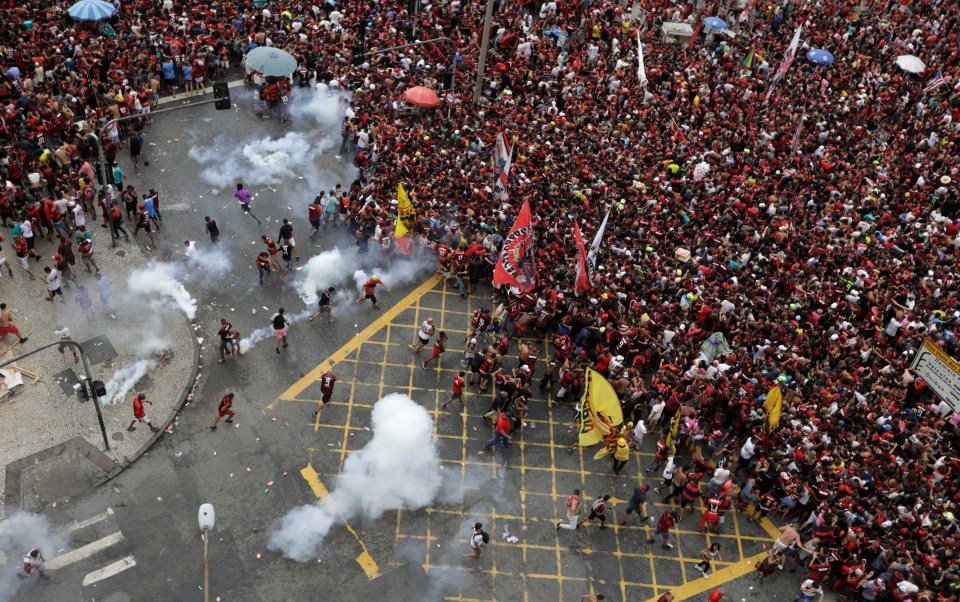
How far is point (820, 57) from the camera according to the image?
126 ft

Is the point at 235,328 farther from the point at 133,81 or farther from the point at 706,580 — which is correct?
the point at 706,580

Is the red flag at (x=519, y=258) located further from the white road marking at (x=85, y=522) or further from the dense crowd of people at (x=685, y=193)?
the white road marking at (x=85, y=522)

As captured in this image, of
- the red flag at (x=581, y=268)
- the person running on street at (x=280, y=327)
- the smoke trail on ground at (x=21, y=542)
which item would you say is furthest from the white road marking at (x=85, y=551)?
the red flag at (x=581, y=268)

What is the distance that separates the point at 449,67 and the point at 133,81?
12110mm

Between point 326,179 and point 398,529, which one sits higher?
point 326,179

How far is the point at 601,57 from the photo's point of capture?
3891cm

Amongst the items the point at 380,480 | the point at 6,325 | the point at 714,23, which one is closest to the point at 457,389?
the point at 380,480

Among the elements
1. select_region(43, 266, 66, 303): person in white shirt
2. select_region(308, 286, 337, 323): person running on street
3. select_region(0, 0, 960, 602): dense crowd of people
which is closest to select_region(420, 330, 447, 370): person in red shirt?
select_region(0, 0, 960, 602): dense crowd of people

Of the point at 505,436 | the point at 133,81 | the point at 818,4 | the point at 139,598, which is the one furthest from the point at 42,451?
the point at 818,4

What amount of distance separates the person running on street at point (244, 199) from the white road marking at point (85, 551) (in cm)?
1198

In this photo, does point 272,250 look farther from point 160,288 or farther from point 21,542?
point 21,542

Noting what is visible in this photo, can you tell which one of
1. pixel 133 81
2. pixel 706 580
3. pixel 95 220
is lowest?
pixel 706 580

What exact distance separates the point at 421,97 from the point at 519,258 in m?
10.0

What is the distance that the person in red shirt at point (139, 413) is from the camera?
23.1 m
